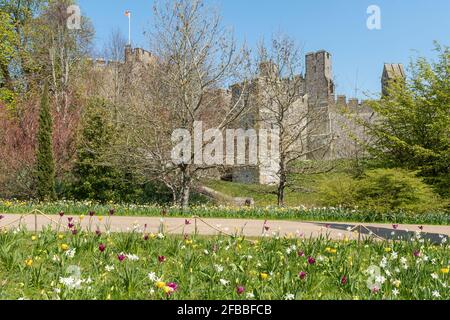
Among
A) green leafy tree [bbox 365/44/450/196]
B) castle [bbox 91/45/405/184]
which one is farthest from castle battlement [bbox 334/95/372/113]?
green leafy tree [bbox 365/44/450/196]

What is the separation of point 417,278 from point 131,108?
12.9 metres

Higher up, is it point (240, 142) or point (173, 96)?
point (173, 96)

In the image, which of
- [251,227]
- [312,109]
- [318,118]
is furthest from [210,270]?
[318,118]

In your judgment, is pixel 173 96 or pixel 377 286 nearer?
pixel 377 286

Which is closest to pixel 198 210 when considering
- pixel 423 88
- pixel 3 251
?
pixel 3 251

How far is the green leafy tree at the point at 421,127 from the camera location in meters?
15.7

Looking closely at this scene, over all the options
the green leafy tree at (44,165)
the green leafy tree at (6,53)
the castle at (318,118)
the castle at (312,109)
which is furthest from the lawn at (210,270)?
the green leafy tree at (6,53)

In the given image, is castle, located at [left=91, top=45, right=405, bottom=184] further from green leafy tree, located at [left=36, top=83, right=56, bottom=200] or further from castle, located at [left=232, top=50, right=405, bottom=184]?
green leafy tree, located at [left=36, top=83, right=56, bottom=200]

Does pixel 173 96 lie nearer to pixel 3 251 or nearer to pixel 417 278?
pixel 3 251

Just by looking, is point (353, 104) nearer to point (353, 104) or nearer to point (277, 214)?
point (353, 104)

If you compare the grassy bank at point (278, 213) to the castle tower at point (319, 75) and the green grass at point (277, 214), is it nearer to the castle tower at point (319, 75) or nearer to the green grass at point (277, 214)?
the green grass at point (277, 214)

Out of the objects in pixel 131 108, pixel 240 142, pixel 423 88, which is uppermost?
pixel 423 88

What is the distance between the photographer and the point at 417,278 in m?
4.89

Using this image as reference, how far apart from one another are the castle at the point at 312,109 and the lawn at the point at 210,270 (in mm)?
9323
